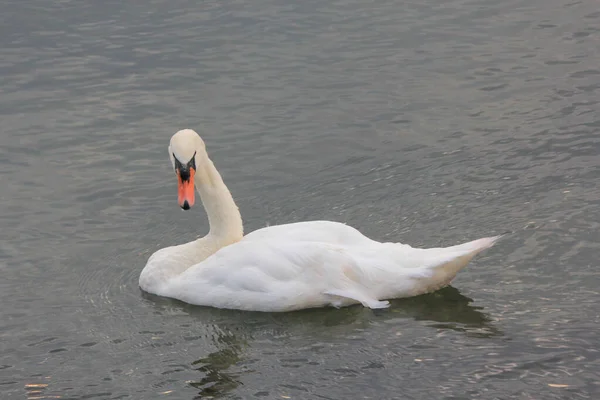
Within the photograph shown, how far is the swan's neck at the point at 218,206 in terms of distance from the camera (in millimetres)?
13141

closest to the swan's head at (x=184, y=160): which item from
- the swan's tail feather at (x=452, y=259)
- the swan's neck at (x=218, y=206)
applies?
the swan's neck at (x=218, y=206)

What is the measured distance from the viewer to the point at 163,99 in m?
18.8

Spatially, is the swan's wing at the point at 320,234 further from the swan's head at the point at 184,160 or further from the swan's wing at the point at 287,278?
the swan's head at the point at 184,160

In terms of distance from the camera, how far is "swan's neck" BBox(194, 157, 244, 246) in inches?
517

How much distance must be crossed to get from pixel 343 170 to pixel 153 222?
2.70m

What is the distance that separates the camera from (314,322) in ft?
38.3

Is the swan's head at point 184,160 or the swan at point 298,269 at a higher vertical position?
the swan's head at point 184,160

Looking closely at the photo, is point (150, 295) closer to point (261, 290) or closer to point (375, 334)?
point (261, 290)

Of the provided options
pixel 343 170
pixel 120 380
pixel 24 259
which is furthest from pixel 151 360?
pixel 343 170

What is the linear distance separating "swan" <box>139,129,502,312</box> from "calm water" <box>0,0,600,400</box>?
0.58 ft

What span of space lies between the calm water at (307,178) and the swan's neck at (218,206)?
105 cm

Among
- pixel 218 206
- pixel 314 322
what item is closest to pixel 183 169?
pixel 218 206

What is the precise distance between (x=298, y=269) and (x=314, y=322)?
23.2 inches

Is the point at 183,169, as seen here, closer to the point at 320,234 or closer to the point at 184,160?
the point at 184,160
